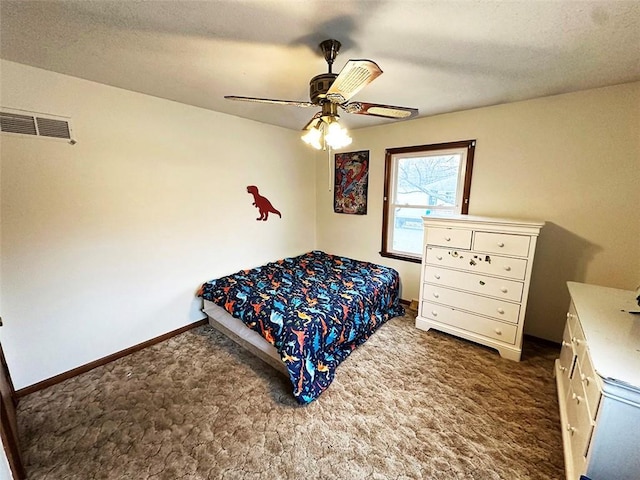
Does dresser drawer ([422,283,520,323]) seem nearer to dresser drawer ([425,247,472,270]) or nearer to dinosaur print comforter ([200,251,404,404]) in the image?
dresser drawer ([425,247,472,270])

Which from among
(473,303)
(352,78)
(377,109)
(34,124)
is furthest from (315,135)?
(473,303)

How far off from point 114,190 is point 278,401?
2.17 meters

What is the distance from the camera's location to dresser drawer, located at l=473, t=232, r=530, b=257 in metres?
2.12

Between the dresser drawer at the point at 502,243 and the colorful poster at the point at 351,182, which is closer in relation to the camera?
the dresser drawer at the point at 502,243

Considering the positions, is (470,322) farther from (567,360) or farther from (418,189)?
(418,189)

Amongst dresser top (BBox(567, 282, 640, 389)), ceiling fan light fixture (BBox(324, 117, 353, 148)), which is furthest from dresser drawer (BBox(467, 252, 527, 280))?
ceiling fan light fixture (BBox(324, 117, 353, 148))

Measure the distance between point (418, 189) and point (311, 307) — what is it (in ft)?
6.50

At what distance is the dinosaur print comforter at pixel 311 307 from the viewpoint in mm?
1900

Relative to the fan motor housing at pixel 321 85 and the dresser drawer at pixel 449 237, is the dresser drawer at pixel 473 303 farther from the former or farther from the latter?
the fan motor housing at pixel 321 85

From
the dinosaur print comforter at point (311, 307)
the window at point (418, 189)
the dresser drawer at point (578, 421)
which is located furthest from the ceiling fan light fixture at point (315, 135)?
the dresser drawer at point (578, 421)

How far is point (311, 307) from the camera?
2.20 metres

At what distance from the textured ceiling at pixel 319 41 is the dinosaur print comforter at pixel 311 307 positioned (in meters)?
1.81

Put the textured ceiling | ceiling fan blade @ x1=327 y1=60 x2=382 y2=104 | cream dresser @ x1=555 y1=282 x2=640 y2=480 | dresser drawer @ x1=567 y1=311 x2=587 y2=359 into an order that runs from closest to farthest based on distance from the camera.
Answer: cream dresser @ x1=555 y1=282 x2=640 y2=480 → ceiling fan blade @ x1=327 y1=60 x2=382 y2=104 → the textured ceiling → dresser drawer @ x1=567 y1=311 x2=587 y2=359

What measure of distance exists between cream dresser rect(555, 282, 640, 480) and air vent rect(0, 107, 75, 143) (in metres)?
3.41
